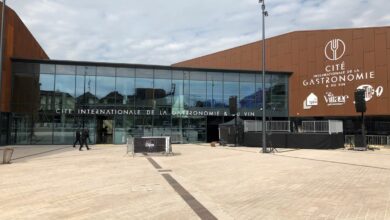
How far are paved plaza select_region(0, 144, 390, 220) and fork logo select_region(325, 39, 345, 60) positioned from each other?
25192 millimetres

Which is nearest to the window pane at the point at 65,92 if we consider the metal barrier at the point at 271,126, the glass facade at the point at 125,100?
the glass facade at the point at 125,100

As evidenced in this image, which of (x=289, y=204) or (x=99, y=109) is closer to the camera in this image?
(x=289, y=204)

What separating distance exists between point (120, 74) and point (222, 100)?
35.2 ft

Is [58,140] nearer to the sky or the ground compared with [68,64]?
nearer to the ground

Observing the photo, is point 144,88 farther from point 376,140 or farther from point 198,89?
point 376,140

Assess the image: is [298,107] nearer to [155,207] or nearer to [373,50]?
[373,50]

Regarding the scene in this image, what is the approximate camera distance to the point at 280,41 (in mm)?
44344

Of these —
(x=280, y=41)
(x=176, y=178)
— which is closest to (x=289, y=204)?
(x=176, y=178)

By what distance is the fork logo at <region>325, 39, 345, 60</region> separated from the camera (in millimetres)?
38688

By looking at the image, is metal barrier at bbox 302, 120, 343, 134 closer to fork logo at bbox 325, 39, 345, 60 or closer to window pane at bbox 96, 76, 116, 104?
fork logo at bbox 325, 39, 345, 60

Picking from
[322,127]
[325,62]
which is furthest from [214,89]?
[322,127]

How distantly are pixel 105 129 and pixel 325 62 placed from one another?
22.7 m

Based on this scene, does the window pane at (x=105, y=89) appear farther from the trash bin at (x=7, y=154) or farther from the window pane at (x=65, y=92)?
the trash bin at (x=7, y=154)

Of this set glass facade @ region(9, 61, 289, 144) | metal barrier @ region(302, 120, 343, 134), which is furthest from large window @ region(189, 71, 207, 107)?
metal barrier @ region(302, 120, 343, 134)
